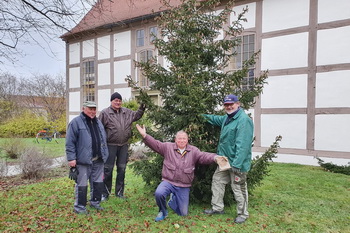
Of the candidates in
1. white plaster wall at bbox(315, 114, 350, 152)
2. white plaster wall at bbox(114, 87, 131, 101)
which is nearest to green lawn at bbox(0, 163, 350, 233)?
white plaster wall at bbox(315, 114, 350, 152)

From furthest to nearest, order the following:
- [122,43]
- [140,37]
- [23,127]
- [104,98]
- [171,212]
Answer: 1. [23,127]
2. [104,98]
3. [122,43]
4. [140,37]
5. [171,212]

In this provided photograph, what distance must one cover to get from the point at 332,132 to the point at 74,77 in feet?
52.6

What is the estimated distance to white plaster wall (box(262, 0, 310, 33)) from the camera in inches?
393

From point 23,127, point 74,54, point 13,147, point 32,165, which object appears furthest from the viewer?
point 23,127

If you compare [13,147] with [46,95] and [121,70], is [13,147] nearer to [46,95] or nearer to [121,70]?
[121,70]

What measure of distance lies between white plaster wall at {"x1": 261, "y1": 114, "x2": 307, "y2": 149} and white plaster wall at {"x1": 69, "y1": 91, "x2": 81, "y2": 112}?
12.8 m

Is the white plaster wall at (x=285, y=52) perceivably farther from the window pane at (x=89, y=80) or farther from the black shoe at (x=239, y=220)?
the window pane at (x=89, y=80)

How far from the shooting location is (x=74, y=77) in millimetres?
18156

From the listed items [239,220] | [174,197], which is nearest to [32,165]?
[174,197]

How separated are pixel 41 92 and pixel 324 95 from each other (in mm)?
26214

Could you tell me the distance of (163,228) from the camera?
3.95 metres

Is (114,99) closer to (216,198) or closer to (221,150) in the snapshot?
(221,150)

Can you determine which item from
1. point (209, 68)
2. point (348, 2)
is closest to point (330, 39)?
point (348, 2)

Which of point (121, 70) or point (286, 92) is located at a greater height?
point (121, 70)
